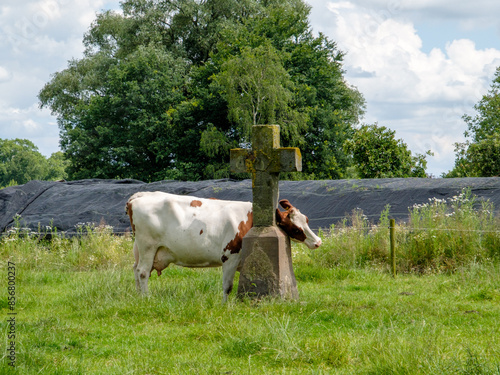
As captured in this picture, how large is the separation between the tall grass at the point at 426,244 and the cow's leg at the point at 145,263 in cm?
404

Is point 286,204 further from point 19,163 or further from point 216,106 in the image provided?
point 19,163

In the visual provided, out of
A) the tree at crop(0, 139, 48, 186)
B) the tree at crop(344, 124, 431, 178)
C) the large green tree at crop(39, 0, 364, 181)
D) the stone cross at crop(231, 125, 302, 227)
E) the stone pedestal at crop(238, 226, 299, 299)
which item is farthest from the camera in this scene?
the tree at crop(0, 139, 48, 186)

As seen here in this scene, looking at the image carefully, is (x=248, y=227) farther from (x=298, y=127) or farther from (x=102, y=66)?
(x=102, y=66)

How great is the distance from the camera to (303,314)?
6.89 m

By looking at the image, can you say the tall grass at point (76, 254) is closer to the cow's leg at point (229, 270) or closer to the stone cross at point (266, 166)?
the cow's leg at point (229, 270)

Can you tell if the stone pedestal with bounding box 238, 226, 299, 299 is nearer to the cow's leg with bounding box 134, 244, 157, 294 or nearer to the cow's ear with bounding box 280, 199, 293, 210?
the cow's ear with bounding box 280, 199, 293, 210

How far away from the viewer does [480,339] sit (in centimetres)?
592

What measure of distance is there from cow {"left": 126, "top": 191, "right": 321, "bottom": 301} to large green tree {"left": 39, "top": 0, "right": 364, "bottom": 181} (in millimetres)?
22646

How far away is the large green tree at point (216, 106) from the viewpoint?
31797 millimetres

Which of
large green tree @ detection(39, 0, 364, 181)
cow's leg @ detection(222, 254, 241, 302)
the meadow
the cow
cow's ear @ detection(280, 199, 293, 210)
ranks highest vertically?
large green tree @ detection(39, 0, 364, 181)

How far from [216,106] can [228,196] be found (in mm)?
18218

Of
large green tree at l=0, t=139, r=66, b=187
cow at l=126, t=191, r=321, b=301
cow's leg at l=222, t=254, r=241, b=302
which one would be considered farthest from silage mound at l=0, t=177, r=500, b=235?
large green tree at l=0, t=139, r=66, b=187

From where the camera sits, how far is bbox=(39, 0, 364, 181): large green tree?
31.8 meters

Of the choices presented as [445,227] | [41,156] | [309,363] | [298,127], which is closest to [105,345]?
[309,363]
